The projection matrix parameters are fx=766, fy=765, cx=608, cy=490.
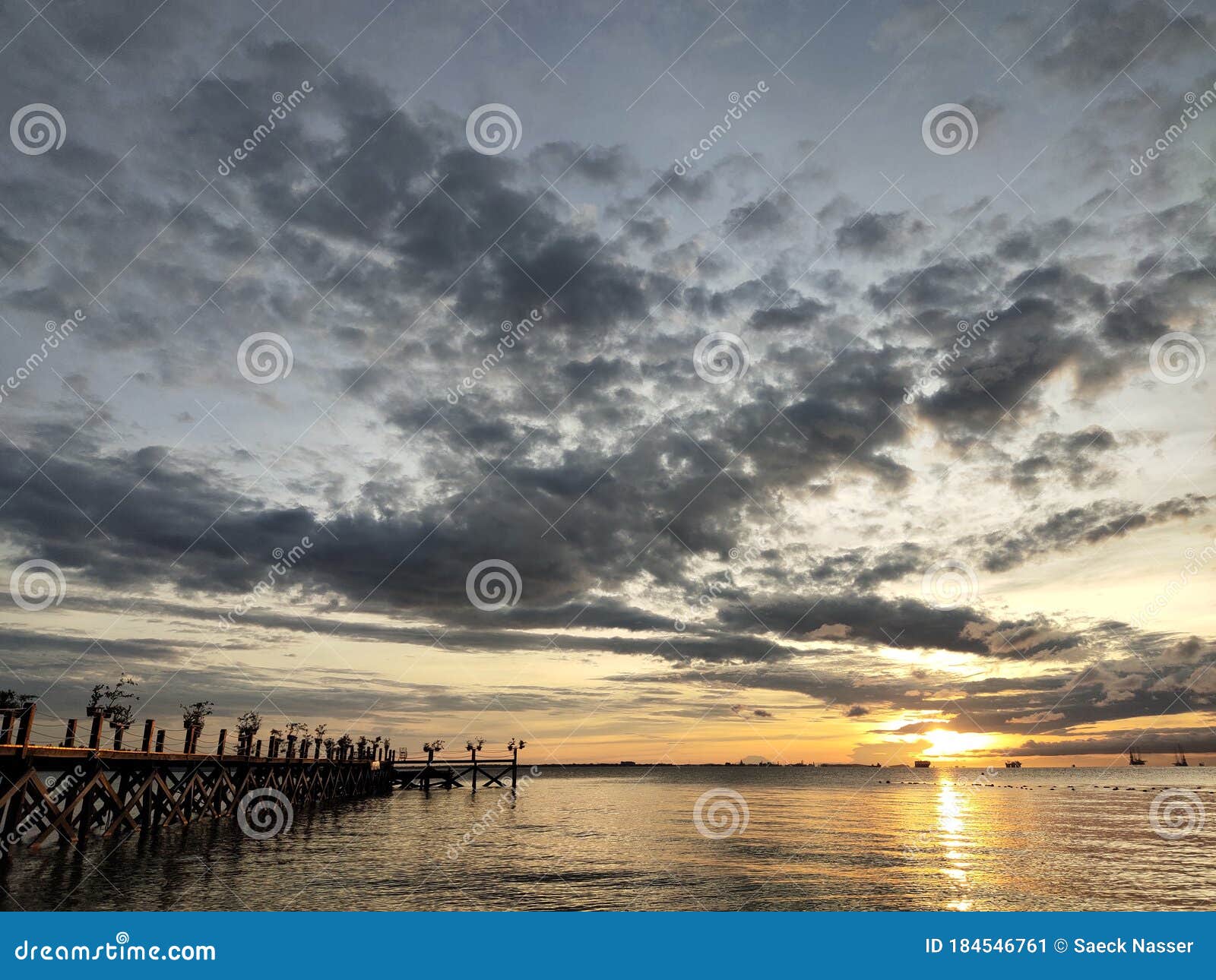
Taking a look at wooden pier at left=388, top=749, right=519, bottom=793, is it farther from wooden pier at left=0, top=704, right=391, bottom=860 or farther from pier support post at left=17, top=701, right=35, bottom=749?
pier support post at left=17, top=701, right=35, bottom=749

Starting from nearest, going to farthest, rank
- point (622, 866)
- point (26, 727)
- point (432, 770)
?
point (26, 727) → point (622, 866) → point (432, 770)

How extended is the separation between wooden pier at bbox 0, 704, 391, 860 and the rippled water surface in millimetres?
1436

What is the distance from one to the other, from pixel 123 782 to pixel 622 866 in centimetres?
A: 2383

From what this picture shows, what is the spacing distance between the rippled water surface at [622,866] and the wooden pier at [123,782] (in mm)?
1436

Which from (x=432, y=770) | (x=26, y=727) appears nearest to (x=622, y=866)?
(x=26, y=727)

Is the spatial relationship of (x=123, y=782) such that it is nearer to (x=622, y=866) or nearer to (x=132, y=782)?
(x=132, y=782)

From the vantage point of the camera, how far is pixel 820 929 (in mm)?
14766

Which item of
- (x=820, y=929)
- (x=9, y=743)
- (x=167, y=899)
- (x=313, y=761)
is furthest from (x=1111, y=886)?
(x=313, y=761)

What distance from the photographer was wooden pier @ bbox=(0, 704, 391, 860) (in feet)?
87.2

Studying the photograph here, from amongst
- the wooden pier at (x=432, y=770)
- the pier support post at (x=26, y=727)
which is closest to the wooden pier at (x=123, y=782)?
the pier support post at (x=26, y=727)

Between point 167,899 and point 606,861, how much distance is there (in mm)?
18280

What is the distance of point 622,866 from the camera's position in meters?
33.2

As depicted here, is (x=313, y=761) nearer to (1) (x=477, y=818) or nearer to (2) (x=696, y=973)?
Result: (1) (x=477, y=818)

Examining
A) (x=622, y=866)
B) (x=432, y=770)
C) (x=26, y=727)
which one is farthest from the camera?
(x=432, y=770)
